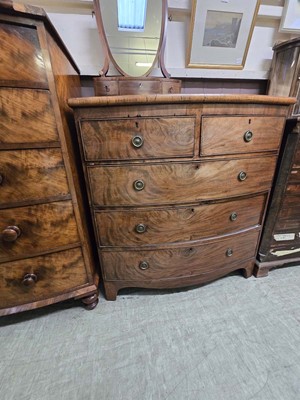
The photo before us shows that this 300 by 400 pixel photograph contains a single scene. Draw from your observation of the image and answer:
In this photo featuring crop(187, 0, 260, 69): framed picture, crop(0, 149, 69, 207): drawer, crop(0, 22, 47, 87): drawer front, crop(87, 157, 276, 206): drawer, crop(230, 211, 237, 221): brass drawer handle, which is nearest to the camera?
crop(0, 22, 47, 87): drawer front

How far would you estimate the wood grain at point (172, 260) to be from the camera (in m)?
0.99

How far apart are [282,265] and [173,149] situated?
1.17m

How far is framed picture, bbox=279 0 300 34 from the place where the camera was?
1174mm

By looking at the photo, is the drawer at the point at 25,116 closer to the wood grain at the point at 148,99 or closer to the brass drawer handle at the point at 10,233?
the wood grain at the point at 148,99

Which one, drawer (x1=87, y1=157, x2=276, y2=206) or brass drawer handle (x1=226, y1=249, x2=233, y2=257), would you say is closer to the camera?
drawer (x1=87, y1=157, x2=276, y2=206)

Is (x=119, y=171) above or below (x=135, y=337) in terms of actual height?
above

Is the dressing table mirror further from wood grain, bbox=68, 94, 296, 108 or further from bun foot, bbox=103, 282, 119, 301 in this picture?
bun foot, bbox=103, 282, 119, 301

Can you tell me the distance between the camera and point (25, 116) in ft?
2.26

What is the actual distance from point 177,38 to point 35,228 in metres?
1.40

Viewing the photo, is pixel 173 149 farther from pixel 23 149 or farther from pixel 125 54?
pixel 125 54

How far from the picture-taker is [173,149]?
799mm

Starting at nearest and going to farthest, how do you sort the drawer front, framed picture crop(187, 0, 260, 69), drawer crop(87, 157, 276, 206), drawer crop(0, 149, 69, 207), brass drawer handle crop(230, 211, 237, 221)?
1. the drawer front
2. drawer crop(0, 149, 69, 207)
3. drawer crop(87, 157, 276, 206)
4. brass drawer handle crop(230, 211, 237, 221)
5. framed picture crop(187, 0, 260, 69)

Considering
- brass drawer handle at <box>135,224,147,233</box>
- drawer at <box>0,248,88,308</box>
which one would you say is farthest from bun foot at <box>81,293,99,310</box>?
brass drawer handle at <box>135,224,147,233</box>

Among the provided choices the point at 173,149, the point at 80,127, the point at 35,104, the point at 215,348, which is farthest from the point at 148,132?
the point at 215,348
